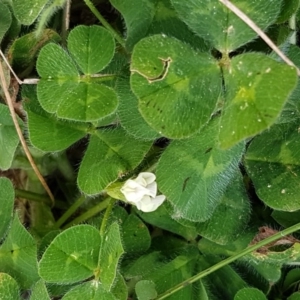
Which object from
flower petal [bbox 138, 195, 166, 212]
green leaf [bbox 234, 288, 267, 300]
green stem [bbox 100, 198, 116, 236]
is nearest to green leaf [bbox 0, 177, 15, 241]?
green stem [bbox 100, 198, 116, 236]

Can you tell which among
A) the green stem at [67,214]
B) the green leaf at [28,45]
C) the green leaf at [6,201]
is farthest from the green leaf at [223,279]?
the green leaf at [28,45]

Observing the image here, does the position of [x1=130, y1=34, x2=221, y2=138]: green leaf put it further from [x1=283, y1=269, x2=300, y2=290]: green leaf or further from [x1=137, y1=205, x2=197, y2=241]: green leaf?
[x1=283, y1=269, x2=300, y2=290]: green leaf

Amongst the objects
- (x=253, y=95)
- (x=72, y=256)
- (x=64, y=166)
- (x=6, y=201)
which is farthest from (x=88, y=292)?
(x=253, y=95)

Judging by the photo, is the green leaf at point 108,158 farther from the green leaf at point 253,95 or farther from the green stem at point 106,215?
the green leaf at point 253,95

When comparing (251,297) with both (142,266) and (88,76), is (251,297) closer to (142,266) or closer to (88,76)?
(142,266)

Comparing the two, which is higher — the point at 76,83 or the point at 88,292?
the point at 76,83

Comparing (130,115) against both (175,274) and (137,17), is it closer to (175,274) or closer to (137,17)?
(137,17)

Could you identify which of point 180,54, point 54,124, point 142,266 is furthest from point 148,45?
point 142,266
